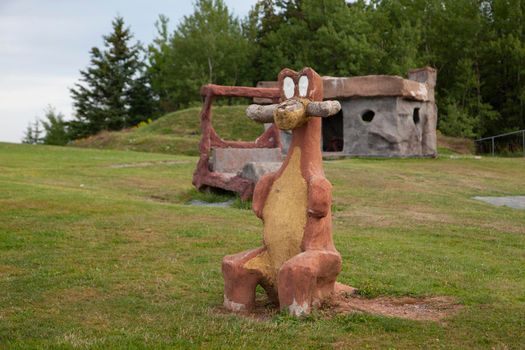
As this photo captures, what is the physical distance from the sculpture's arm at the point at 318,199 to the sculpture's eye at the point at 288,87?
0.92 m

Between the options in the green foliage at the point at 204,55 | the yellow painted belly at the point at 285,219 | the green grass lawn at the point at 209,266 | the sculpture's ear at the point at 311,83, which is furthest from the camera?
the green foliage at the point at 204,55

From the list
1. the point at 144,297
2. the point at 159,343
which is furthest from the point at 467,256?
the point at 159,343

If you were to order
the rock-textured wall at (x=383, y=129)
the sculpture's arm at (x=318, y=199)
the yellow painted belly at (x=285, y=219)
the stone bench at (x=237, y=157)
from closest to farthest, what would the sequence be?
1. the sculpture's arm at (x=318, y=199)
2. the yellow painted belly at (x=285, y=219)
3. the stone bench at (x=237, y=157)
4. the rock-textured wall at (x=383, y=129)

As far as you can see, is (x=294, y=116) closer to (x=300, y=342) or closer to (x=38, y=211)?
(x=300, y=342)

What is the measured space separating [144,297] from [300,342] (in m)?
1.96

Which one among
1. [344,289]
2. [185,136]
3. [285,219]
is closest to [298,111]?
[285,219]

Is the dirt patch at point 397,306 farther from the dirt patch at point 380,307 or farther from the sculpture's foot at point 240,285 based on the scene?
the sculpture's foot at point 240,285

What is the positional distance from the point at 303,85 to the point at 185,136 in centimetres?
2586

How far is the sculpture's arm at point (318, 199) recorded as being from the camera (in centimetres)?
563

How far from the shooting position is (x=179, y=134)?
3222 centimetres

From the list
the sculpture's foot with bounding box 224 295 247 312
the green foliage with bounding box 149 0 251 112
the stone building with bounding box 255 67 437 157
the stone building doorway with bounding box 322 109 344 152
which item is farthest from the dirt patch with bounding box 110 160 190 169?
the green foliage with bounding box 149 0 251 112

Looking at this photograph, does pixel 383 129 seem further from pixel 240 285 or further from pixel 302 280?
pixel 302 280

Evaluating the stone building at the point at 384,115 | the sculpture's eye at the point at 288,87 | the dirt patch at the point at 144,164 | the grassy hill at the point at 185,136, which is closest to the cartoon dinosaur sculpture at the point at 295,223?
the sculpture's eye at the point at 288,87

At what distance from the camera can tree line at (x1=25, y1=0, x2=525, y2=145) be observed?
36781mm
